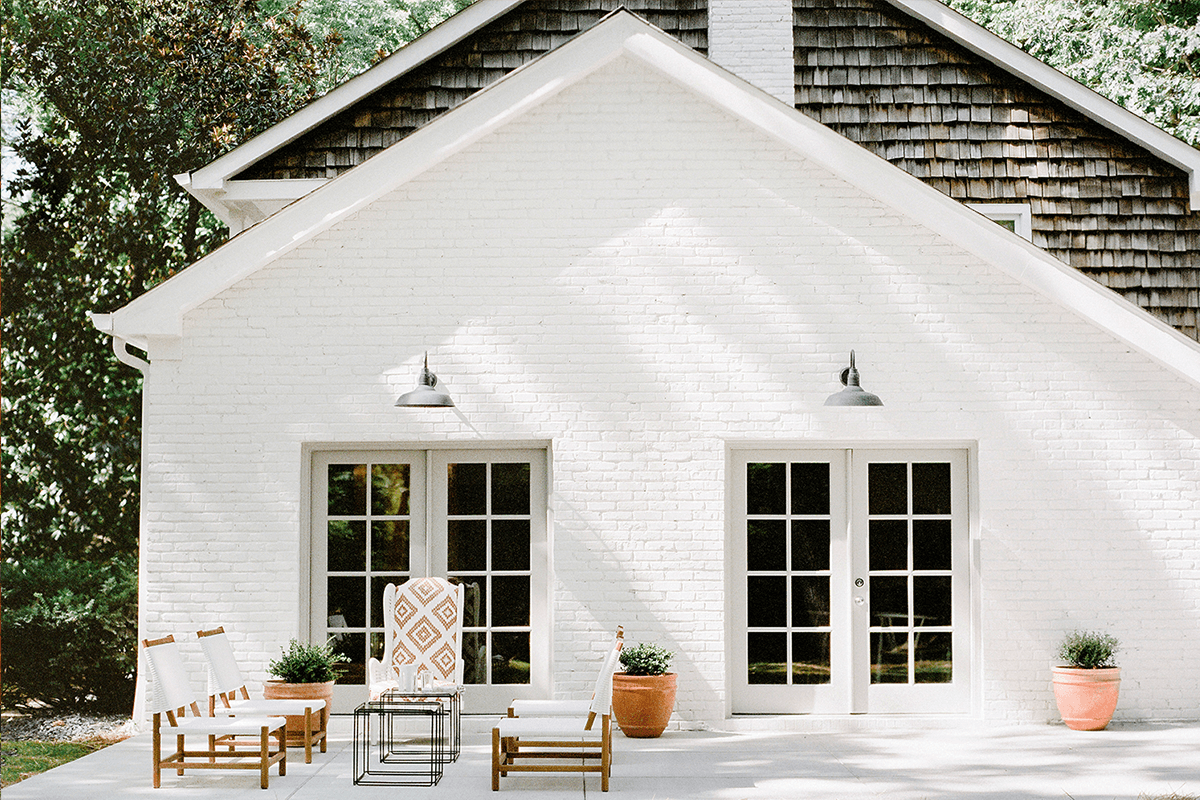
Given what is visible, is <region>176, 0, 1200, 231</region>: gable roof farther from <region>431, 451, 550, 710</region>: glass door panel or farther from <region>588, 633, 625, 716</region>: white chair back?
<region>588, 633, 625, 716</region>: white chair back

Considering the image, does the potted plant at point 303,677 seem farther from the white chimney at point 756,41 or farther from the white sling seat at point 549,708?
the white chimney at point 756,41

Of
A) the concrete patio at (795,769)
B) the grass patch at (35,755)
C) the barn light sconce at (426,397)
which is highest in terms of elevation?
the barn light sconce at (426,397)

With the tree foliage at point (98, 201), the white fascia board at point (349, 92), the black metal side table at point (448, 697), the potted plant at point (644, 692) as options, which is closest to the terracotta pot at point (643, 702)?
the potted plant at point (644, 692)

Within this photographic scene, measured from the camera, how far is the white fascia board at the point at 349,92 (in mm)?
10297

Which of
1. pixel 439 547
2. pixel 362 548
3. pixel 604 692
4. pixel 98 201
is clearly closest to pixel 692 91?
pixel 439 547

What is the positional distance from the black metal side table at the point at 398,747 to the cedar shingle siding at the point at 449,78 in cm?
508

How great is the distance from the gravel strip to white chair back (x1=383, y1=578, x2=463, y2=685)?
8.83 ft

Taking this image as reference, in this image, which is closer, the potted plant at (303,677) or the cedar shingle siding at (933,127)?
the potted plant at (303,677)

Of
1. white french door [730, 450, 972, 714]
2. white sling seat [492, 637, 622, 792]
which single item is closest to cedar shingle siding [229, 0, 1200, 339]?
white french door [730, 450, 972, 714]

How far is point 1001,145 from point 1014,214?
70cm

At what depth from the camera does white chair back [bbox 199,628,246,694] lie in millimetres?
7379

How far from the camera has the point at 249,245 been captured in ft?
27.5

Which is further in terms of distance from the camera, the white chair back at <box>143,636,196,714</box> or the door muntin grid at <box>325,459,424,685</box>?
the door muntin grid at <box>325,459,424,685</box>

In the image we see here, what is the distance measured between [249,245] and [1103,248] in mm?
7198
